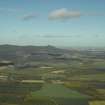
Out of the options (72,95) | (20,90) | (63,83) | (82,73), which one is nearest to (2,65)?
(82,73)

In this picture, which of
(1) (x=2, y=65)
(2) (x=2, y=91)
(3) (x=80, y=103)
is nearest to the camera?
(3) (x=80, y=103)

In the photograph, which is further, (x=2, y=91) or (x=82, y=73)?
(x=82, y=73)

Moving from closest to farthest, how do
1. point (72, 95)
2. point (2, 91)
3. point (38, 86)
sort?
point (72, 95)
point (2, 91)
point (38, 86)

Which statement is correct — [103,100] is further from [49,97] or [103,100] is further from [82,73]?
[82,73]

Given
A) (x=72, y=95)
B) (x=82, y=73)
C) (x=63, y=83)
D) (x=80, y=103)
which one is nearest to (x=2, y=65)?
(x=82, y=73)

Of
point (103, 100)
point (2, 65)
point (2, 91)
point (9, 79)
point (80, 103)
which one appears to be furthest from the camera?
point (2, 65)

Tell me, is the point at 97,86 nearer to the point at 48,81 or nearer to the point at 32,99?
the point at 48,81
